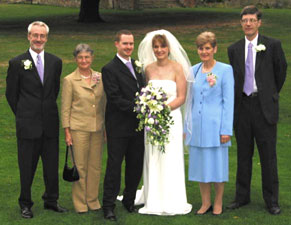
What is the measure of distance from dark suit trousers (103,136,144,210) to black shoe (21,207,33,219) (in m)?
0.90

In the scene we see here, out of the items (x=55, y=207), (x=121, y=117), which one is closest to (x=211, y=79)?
(x=121, y=117)

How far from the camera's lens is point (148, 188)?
822 cm

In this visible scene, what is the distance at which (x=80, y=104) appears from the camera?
805 centimetres

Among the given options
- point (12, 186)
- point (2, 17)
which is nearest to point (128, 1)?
point (2, 17)

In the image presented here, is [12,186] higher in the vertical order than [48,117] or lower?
lower

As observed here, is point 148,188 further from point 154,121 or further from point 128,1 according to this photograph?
point 128,1

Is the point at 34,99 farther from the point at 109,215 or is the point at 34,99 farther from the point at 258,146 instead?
the point at 258,146

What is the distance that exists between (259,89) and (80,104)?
6.96 ft

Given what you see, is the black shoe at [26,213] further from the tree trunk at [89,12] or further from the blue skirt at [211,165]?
the tree trunk at [89,12]

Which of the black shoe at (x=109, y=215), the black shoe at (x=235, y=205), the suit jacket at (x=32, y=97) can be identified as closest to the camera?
the suit jacket at (x=32, y=97)

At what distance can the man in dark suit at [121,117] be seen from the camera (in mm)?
7836

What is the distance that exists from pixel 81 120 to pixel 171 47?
1.36 m

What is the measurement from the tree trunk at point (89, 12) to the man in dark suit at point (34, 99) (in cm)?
2443

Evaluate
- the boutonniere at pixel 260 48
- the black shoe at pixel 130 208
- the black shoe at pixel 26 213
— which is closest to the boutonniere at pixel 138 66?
the boutonniere at pixel 260 48
